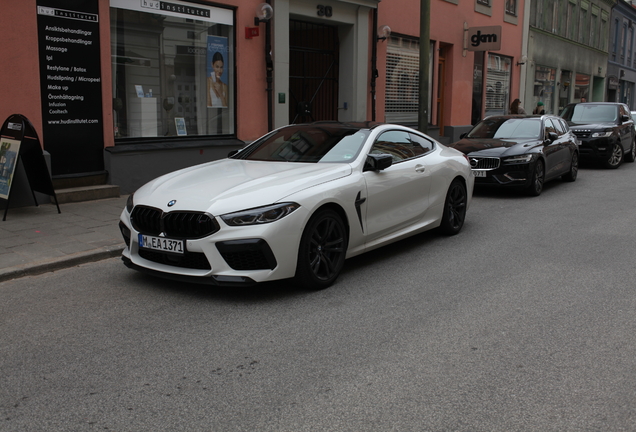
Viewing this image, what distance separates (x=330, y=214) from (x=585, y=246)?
11.6ft

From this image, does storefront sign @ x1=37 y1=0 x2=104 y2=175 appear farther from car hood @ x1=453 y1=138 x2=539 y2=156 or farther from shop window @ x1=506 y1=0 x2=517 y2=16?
shop window @ x1=506 y1=0 x2=517 y2=16

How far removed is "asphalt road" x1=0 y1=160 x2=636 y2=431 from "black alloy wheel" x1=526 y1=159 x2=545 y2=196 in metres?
4.62

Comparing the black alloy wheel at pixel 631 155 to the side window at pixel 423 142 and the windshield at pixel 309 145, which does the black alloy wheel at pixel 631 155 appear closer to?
the side window at pixel 423 142

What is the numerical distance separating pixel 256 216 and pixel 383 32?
40.1 ft

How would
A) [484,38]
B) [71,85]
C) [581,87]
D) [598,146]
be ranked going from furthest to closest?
[581,87] < [484,38] < [598,146] < [71,85]

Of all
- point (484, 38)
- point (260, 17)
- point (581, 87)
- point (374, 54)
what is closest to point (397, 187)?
point (260, 17)

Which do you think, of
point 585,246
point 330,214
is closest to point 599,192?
point 585,246

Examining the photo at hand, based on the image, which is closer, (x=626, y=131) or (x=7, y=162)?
(x=7, y=162)

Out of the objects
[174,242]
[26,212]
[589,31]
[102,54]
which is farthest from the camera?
[589,31]

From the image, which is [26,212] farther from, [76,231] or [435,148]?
[435,148]

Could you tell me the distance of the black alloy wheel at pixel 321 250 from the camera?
5.24 m

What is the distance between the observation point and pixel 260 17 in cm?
1245

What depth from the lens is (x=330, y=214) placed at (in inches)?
217

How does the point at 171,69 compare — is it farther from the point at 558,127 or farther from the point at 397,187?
the point at 558,127
